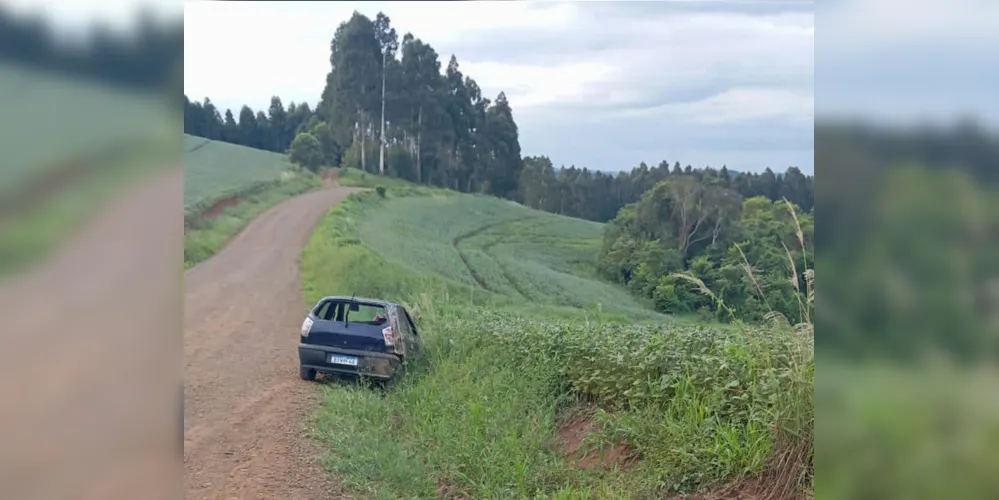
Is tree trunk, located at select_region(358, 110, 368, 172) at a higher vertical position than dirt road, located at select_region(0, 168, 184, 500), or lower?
higher

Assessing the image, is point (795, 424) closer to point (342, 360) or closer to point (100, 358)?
point (342, 360)

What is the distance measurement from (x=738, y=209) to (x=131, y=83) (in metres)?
2.67

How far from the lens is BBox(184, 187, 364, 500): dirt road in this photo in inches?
131

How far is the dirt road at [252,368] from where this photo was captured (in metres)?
3.34

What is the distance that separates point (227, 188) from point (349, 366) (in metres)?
1.09

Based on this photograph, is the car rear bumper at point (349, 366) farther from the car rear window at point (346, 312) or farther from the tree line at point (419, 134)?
the tree line at point (419, 134)

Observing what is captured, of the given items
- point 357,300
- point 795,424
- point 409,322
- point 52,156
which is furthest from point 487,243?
point 52,156

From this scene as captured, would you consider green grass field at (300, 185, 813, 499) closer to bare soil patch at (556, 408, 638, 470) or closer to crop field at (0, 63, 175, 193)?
bare soil patch at (556, 408, 638, 470)

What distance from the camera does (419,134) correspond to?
4059mm

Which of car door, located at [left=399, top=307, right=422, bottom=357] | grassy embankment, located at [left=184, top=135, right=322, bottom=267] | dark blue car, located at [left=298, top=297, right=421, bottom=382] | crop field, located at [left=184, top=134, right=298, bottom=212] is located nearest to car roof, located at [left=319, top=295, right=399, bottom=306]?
dark blue car, located at [left=298, top=297, right=421, bottom=382]

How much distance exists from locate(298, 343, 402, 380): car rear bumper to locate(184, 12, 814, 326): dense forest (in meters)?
0.97

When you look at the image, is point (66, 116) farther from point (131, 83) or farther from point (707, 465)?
point (707, 465)

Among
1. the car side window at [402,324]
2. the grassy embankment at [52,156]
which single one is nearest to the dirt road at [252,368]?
the car side window at [402,324]

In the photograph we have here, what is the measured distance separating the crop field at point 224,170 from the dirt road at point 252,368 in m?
0.19
